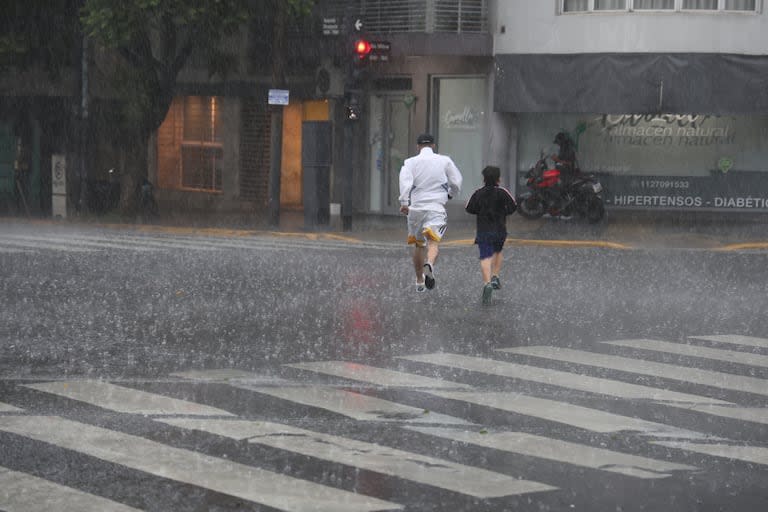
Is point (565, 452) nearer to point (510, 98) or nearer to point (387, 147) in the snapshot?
point (510, 98)

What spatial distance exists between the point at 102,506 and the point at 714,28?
23837 millimetres

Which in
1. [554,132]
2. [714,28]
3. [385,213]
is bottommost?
[385,213]

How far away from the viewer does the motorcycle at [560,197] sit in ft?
91.1

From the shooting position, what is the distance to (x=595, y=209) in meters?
27.8

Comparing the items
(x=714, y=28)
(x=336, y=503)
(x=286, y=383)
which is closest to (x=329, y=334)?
(x=286, y=383)

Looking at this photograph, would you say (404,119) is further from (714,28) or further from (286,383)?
(286,383)

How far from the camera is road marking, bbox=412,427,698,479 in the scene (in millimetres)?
7242

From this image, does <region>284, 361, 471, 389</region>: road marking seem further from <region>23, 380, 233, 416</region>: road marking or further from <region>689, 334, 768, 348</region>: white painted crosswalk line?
<region>689, 334, 768, 348</region>: white painted crosswalk line

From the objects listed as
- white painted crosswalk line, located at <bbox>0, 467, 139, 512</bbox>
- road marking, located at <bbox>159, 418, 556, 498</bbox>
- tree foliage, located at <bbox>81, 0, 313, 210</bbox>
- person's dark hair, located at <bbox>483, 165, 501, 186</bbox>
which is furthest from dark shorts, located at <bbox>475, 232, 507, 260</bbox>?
tree foliage, located at <bbox>81, 0, 313, 210</bbox>

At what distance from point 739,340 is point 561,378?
297cm

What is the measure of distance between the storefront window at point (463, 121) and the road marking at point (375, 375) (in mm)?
20212

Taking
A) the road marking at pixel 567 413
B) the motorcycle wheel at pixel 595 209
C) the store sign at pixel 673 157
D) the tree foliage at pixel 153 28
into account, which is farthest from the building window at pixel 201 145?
the road marking at pixel 567 413

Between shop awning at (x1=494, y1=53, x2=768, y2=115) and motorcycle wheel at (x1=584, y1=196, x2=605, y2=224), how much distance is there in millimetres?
2060

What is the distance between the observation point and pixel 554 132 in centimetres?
3023
